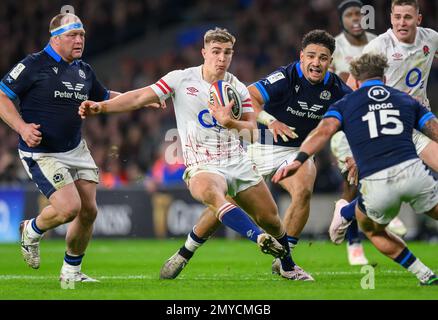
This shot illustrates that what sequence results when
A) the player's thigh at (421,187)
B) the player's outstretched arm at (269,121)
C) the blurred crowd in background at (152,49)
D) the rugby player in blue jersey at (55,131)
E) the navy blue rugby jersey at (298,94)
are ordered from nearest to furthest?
the player's thigh at (421,187) → the player's outstretched arm at (269,121) → the rugby player in blue jersey at (55,131) → the navy blue rugby jersey at (298,94) → the blurred crowd in background at (152,49)

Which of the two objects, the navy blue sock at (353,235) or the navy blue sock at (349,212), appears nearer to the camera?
the navy blue sock at (349,212)

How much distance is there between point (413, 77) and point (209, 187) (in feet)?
10.00

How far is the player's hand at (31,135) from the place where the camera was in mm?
9005

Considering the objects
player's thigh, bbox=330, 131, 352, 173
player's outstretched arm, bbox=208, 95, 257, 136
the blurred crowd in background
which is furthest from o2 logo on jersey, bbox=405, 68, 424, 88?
the blurred crowd in background

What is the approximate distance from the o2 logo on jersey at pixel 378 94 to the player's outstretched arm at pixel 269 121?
107 cm

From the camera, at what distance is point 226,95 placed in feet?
28.9

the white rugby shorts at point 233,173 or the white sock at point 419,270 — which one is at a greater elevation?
the white rugby shorts at point 233,173

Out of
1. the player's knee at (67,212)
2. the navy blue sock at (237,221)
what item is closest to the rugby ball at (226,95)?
the navy blue sock at (237,221)

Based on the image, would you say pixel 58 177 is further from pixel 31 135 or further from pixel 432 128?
pixel 432 128

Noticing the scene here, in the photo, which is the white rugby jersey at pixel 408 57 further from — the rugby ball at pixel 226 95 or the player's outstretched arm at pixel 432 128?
the player's outstretched arm at pixel 432 128

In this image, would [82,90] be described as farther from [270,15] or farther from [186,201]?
[270,15]

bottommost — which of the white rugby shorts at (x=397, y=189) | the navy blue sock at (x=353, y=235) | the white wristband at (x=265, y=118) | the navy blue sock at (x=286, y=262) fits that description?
the navy blue sock at (x=353, y=235)

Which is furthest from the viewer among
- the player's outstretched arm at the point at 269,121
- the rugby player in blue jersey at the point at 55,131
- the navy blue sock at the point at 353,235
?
the navy blue sock at the point at 353,235
